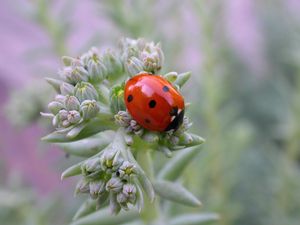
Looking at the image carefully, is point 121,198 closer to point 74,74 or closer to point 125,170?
point 125,170

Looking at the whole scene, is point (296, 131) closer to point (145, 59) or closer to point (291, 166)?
point (291, 166)

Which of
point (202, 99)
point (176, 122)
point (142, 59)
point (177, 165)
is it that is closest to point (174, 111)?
point (176, 122)

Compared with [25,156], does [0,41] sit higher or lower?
higher

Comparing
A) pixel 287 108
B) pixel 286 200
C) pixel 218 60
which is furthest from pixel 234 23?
pixel 286 200

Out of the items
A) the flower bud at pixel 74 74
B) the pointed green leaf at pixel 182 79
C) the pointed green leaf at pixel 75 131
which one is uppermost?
the pointed green leaf at pixel 182 79

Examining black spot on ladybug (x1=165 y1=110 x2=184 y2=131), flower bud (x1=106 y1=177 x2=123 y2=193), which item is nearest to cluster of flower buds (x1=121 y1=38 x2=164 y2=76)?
black spot on ladybug (x1=165 y1=110 x2=184 y2=131)

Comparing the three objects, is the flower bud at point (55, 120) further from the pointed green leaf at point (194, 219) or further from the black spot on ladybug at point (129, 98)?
the pointed green leaf at point (194, 219)

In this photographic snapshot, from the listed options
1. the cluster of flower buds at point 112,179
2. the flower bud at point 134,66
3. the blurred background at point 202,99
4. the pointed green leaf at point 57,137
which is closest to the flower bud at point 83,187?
the cluster of flower buds at point 112,179
